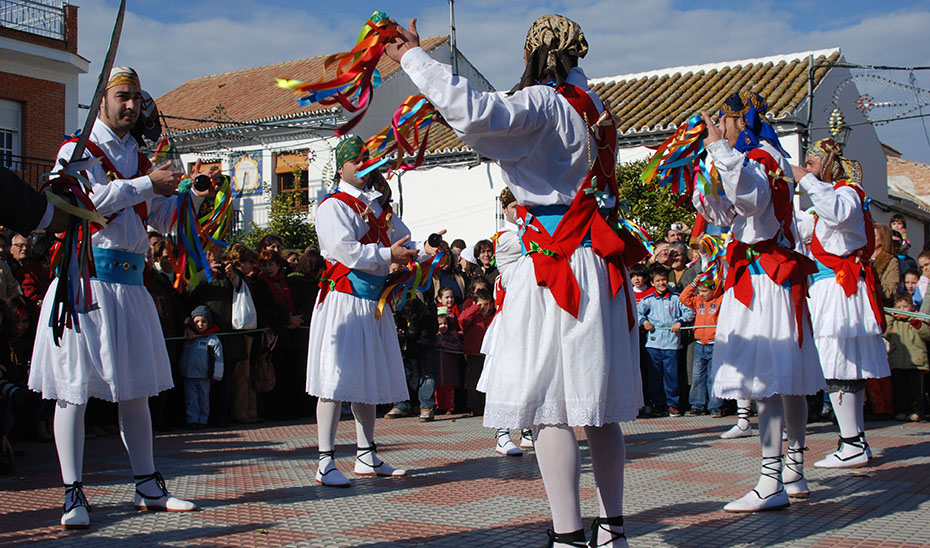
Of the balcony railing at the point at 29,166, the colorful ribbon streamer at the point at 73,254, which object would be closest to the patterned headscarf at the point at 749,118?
the colorful ribbon streamer at the point at 73,254

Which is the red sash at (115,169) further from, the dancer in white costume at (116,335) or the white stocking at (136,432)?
the white stocking at (136,432)

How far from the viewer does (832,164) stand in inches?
257

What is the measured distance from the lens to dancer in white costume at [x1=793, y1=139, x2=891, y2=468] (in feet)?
21.4

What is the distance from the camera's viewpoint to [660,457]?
23.4 feet

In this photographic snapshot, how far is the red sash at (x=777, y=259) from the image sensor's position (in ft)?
16.8

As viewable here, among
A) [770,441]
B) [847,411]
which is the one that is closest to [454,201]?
[847,411]

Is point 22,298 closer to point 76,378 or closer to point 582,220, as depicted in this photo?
point 76,378

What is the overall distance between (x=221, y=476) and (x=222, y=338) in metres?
4.01

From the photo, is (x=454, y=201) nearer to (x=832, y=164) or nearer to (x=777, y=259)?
(x=832, y=164)

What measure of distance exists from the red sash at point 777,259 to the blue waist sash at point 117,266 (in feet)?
11.2

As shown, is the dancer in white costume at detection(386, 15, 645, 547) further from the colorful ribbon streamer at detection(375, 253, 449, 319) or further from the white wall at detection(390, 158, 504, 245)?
the white wall at detection(390, 158, 504, 245)

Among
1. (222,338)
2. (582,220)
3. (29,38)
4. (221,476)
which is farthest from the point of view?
(29,38)

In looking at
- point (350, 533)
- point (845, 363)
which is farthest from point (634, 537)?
point (845, 363)

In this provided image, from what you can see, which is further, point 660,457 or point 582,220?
point 660,457
